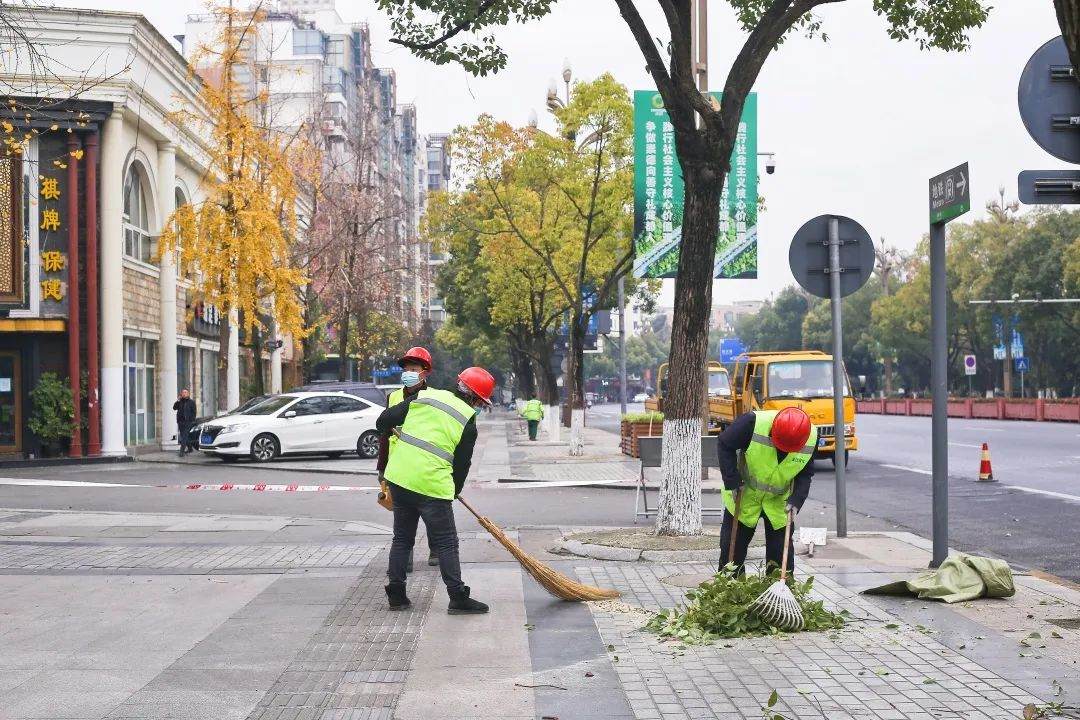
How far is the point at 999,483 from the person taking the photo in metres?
18.9

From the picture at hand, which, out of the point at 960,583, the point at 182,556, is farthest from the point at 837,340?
the point at 182,556

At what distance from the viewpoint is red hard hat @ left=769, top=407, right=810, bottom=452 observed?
25.9ft

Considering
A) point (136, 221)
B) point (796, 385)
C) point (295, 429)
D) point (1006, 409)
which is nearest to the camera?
point (796, 385)

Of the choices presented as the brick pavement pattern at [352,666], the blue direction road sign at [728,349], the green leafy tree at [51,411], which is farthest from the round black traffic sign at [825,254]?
A: the blue direction road sign at [728,349]

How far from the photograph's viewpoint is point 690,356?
12047 mm

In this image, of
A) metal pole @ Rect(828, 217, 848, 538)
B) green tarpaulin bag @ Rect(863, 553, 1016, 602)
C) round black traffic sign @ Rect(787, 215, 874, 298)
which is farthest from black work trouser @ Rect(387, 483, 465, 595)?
round black traffic sign @ Rect(787, 215, 874, 298)

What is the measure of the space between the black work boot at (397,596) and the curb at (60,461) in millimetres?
20513

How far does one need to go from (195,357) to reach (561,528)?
85.1 feet

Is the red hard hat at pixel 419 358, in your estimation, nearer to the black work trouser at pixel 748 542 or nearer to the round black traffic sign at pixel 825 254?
the black work trouser at pixel 748 542

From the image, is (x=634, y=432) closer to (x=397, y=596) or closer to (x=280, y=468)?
(x=280, y=468)

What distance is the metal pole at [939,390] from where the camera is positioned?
963cm

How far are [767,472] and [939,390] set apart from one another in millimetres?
2154

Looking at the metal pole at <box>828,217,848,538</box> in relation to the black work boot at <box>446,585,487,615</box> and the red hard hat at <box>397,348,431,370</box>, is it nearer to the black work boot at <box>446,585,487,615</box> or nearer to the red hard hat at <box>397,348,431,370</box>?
the red hard hat at <box>397,348,431,370</box>

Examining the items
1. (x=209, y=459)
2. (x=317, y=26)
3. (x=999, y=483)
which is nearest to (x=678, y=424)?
Answer: (x=999, y=483)
